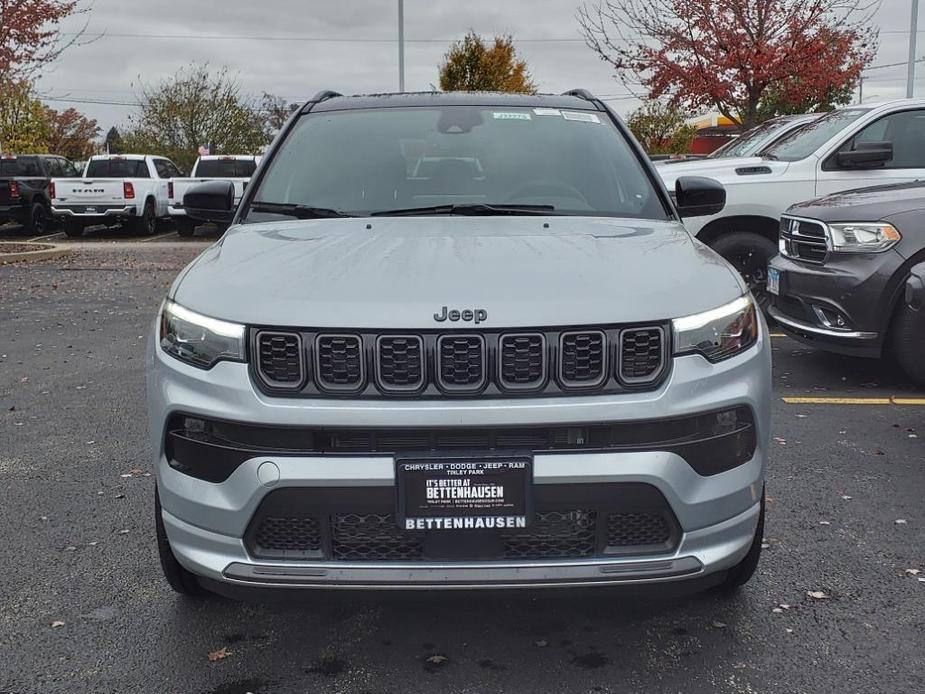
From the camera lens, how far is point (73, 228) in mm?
21375

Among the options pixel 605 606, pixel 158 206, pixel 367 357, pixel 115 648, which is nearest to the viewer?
pixel 367 357

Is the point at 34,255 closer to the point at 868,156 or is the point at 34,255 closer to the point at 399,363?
the point at 868,156

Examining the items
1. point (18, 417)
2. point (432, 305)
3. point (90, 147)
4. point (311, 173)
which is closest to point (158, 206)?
point (18, 417)

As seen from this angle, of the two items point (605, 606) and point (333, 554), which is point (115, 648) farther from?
point (605, 606)

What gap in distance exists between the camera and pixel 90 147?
5678 centimetres

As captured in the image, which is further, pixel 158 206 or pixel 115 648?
pixel 158 206

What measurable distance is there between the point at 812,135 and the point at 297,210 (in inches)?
264

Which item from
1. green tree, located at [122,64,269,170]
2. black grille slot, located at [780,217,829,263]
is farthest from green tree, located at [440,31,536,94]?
black grille slot, located at [780,217,829,263]

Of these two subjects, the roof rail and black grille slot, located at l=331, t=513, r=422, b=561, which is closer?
black grille slot, located at l=331, t=513, r=422, b=561

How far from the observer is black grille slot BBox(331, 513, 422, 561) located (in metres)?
2.59

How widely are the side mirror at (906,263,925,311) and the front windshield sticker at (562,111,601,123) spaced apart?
230cm

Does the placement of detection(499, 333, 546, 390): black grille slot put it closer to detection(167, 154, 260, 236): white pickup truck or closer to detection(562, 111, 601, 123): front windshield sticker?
detection(562, 111, 601, 123): front windshield sticker

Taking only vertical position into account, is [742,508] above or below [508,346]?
below

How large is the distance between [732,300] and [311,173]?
75.1 inches
